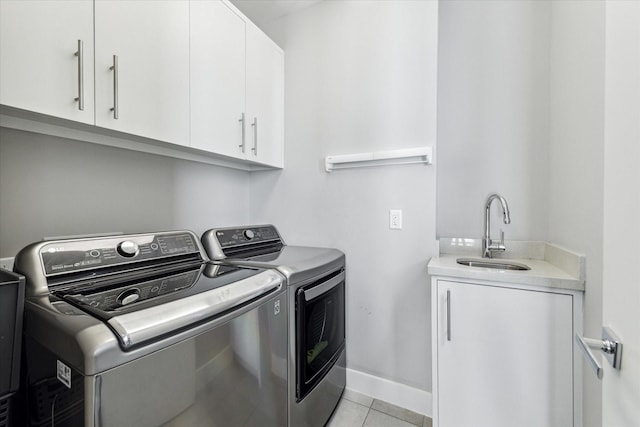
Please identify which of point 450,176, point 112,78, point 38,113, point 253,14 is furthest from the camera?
point 253,14

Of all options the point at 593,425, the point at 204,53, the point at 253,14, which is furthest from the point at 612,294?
the point at 253,14

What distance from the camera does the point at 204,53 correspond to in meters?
1.43

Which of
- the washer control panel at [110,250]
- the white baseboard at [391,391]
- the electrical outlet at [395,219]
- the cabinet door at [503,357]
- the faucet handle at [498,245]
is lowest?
the white baseboard at [391,391]

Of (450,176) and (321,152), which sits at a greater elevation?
(321,152)

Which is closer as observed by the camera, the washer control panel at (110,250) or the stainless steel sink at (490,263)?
the washer control panel at (110,250)

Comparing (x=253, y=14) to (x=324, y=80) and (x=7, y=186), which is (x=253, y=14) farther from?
(x=7, y=186)

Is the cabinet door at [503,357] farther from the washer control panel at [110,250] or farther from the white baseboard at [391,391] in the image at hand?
the washer control panel at [110,250]

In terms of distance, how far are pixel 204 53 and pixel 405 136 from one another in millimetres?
1254

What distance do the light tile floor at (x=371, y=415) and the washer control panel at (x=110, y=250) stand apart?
1.29m

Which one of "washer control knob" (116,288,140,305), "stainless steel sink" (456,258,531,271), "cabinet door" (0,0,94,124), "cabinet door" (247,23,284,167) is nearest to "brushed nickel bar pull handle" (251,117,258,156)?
"cabinet door" (247,23,284,167)

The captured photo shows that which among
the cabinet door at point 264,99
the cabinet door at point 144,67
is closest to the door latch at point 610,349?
the cabinet door at point 144,67

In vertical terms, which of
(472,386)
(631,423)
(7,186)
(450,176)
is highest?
(450,176)

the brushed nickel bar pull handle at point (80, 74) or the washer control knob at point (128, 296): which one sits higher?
the brushed nickel bar pull handle at point (80, 74)

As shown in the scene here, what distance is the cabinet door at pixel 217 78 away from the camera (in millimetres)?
1390
